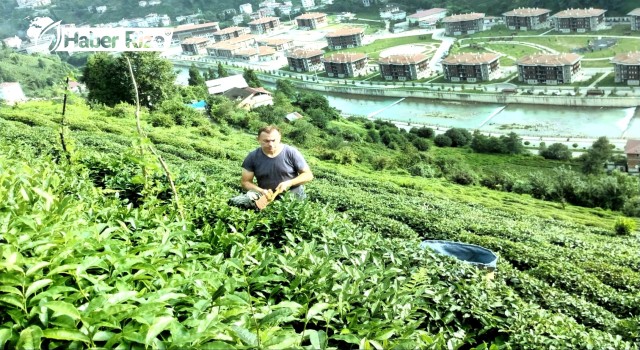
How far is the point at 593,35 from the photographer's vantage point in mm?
53406

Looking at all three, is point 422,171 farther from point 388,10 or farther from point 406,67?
point 388,10

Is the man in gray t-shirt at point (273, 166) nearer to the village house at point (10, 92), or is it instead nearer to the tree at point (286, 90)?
the tree at point (286, 90)

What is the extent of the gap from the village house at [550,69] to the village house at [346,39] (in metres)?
26.1

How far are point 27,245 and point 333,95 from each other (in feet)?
169

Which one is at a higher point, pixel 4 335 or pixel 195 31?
pixel 195 31

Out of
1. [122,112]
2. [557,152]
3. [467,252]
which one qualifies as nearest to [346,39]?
[557,152]

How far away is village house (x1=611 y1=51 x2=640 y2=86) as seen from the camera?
125ft

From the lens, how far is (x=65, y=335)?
5.96ft

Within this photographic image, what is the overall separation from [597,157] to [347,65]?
30.7 meters

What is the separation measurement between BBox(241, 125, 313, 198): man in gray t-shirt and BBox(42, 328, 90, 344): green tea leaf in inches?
145

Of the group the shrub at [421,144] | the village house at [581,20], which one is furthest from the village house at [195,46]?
the shrub at [421,144]

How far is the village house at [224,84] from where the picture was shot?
156 feet

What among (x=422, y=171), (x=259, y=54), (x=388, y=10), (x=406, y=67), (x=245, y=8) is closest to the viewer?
(x=422, y=171)

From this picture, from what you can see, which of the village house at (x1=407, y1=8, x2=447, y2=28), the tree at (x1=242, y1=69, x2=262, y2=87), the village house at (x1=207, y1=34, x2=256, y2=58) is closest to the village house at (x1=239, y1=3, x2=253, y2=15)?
the village house at (x1=207, y1=34, x2=256, y2=58)
